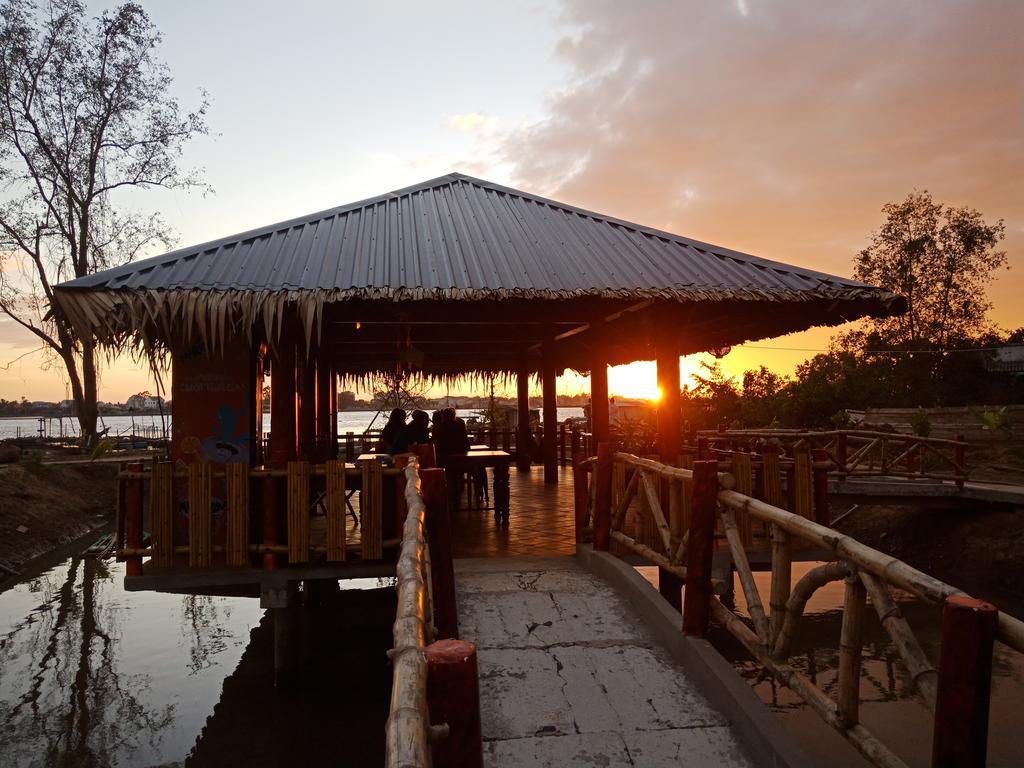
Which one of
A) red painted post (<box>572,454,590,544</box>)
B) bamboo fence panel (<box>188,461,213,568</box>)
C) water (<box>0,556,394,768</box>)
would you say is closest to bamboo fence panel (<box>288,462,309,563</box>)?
bamboo fence panel (<box>188,461,213,568</box>)

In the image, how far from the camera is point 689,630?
14.1 feet

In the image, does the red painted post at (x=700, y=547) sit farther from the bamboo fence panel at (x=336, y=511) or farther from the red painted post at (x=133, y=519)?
the red painted post at (x=133, y=519)

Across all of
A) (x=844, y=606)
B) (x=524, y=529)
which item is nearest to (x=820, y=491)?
(x=524, y=529)

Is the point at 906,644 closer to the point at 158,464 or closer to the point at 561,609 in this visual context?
the point at 561,609

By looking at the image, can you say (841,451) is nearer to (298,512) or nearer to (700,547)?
(700,547)

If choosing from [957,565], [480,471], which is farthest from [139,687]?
[957,565]

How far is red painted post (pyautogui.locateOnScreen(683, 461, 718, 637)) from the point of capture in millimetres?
4160

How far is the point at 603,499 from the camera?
6.29 metres

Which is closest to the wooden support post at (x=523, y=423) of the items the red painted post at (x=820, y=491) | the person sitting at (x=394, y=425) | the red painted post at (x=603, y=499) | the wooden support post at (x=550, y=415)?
the wooden support post at (x=550, y=415)

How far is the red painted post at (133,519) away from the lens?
6.16 meters

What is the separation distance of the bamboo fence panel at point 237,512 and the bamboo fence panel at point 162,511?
1.59 ft

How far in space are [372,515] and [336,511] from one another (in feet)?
1.06

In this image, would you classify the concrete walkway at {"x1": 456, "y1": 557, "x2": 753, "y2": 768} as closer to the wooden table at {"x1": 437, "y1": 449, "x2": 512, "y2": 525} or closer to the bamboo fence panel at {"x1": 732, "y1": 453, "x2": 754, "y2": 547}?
the bamboo fence panel at {"x1": 732, "y1": 453, "x2": 754, "y2": 547}

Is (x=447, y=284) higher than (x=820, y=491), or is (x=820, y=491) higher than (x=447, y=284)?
(x=447, y=284)
